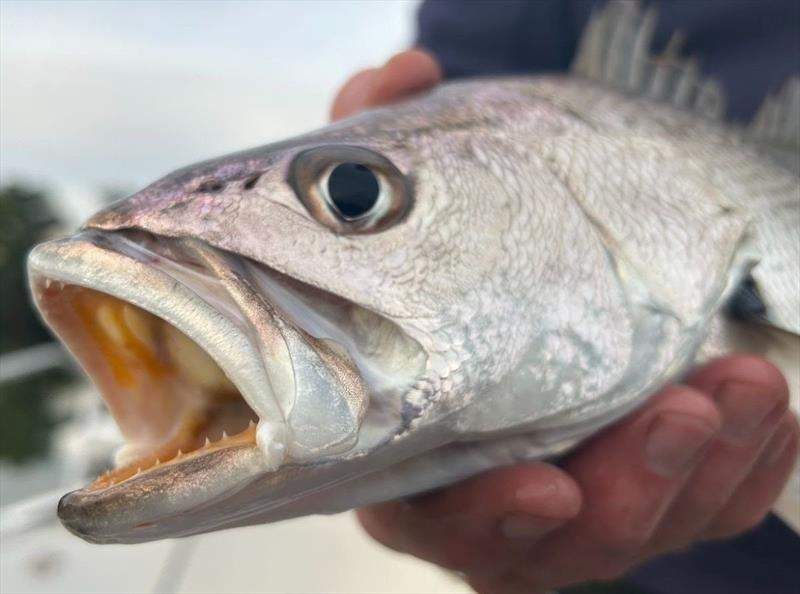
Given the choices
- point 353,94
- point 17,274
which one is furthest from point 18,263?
point 353,94

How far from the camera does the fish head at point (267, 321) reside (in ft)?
2.35

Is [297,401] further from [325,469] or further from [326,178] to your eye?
[326,178]

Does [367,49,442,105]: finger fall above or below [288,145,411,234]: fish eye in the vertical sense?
above

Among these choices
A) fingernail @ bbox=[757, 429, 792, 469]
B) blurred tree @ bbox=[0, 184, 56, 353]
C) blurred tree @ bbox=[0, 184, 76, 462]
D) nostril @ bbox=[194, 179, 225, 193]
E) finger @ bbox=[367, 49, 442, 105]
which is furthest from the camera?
blurred tree @ bbox=[0, 184, 56, 353]

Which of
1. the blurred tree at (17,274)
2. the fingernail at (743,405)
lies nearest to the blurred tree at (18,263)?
the blurred tree at (17,274)

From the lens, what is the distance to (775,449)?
1.14m

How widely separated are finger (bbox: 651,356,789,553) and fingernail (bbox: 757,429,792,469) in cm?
3

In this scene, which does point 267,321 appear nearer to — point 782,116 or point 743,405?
point 743,405

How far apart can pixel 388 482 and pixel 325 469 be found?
6.6 inches

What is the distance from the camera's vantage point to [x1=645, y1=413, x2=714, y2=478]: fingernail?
1004mm

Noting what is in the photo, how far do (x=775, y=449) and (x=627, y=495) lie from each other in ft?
0.83

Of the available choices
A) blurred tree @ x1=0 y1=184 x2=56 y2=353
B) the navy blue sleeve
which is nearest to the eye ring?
the navy blue sleeve

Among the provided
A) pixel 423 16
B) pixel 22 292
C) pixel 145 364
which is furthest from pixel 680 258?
pixel 22 292

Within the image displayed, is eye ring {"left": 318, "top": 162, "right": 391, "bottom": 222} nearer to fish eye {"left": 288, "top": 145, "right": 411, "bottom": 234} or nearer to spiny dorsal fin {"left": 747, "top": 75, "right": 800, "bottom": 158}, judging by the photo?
fish eye {"left": 288, "top": 145, "right": 411, "bottom": 234}
